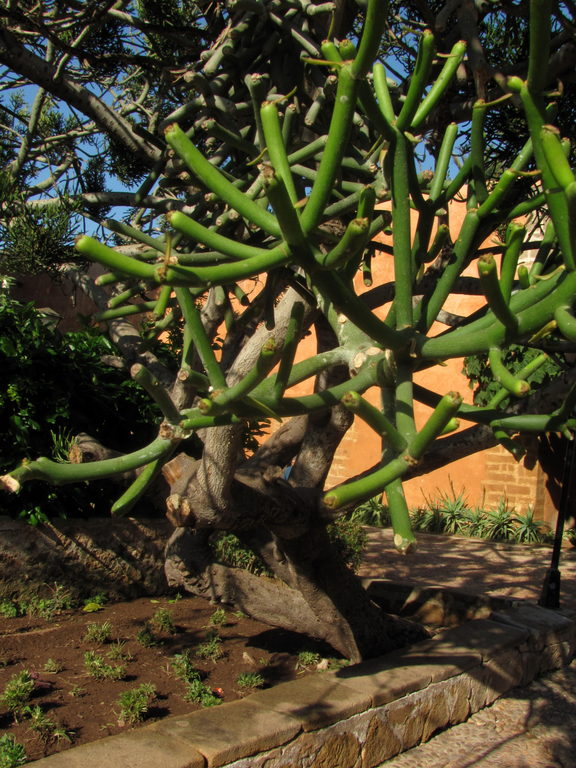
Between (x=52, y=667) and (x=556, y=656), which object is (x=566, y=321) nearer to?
(x=52, y=667)

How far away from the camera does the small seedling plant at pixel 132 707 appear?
10.8 feet

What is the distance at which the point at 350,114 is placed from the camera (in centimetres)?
177

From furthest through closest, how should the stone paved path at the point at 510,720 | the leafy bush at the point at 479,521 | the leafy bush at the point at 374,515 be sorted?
Result: the leafy bush at the point at 374,515 < the leafy bush at the point at 479,521 < the stone paved path at the point at 510,720

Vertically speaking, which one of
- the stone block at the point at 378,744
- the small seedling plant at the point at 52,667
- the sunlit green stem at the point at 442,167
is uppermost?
the sunlit green stem at the point at 442,167

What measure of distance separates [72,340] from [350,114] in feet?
14.7

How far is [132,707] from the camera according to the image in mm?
3314

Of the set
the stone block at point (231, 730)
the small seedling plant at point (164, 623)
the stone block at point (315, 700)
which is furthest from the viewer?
the small seedling plant at point (164, 623)

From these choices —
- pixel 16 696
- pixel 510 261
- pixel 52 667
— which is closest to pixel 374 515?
pixel 52 667

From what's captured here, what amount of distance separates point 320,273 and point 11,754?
2.21m

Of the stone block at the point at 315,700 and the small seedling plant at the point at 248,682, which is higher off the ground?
the stone block at the point at 315,700

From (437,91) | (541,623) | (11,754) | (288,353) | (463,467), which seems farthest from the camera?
(463,467)

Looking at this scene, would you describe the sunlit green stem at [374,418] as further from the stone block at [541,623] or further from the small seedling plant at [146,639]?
the stone block at [541,623]

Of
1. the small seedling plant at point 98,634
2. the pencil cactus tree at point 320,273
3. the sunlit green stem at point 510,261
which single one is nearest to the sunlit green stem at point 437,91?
the pencil cactus tree at point 320,273

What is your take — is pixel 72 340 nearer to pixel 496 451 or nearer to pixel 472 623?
pixel 472 623
